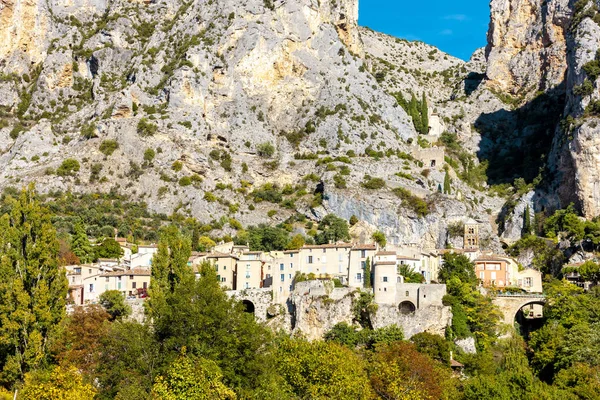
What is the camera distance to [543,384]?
186 feet

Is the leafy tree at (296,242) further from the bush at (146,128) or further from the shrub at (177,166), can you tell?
the bush at (146,128)

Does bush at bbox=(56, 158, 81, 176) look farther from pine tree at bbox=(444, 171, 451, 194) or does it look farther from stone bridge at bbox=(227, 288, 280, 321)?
pine tree at bbox=(444, 171, 451, 194)

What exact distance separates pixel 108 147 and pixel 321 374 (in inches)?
2939

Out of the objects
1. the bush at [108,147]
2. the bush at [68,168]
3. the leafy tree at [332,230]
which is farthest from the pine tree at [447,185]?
the bush at [68,168]

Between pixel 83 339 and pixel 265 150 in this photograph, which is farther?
pixel 265 150

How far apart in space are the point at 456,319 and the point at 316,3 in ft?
285

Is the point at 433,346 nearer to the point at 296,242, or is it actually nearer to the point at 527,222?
the point at 296,242

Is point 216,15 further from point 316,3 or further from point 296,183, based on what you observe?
point 296,183

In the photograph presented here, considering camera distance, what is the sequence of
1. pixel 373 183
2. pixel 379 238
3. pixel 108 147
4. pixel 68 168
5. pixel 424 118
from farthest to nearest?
1. pixel 424 118
2. pixel 108 147
3. pixel 68 168
4. pixel 373 183
5. pixel 379 238

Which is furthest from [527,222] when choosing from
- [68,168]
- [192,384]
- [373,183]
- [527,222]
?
[192,384]

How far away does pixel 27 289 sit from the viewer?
5322 cm

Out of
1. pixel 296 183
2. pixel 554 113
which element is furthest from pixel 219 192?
pixel 554 113

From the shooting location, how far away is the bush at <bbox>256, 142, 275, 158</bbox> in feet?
410

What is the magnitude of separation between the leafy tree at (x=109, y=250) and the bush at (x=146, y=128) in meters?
31.1
